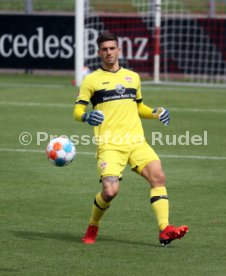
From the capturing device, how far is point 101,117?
9.77 metres

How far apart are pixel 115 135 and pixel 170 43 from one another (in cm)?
1539

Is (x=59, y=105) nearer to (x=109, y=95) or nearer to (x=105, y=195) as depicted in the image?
(x=109, y=95)

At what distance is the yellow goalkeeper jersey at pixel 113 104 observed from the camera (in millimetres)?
10156

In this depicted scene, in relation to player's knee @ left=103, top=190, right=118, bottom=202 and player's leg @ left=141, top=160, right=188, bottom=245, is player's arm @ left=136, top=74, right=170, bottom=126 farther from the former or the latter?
player's knee @ left=103, top=190, right=118, bottom=202

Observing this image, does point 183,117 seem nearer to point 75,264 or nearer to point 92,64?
point 92,64

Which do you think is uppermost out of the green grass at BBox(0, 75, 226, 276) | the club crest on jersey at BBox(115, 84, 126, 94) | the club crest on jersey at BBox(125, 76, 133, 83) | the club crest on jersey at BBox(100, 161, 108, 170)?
the club crest on jersey at BBox(125, 76, 133, 83)

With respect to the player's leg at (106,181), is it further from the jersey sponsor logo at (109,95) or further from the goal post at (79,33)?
the goal post at (79,33)

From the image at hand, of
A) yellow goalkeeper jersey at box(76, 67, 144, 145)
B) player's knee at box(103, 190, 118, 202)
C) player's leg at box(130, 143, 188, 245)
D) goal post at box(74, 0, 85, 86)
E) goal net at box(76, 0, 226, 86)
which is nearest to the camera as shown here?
player's knee at box(103, 190, 118, 202)

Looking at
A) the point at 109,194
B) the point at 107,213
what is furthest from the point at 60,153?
the point at 107,213

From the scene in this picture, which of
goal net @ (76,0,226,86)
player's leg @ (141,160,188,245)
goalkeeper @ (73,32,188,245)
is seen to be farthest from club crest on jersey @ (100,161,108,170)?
goal net @ (76,0,226,86)

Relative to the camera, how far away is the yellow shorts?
32.8ft

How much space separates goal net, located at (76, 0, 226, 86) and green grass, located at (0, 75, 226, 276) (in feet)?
18.8

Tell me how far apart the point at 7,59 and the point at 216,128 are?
→ 985 centimetres

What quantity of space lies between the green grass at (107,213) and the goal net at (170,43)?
572cm
